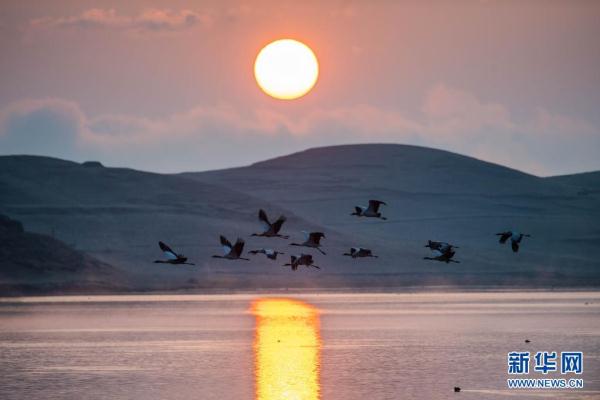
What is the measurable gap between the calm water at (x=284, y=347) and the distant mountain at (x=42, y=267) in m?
18.4

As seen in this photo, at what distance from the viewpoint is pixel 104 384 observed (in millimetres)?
58312

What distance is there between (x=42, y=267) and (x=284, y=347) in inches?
2988

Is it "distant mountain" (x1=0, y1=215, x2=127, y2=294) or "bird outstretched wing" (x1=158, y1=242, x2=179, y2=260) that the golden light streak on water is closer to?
"bird outstretched wing" (x1=158, y1=242, x2=179, y2=260)

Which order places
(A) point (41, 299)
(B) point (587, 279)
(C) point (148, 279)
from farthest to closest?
(B) point (587, 279) < (C) point (148, 279) < (A) point (41, 299)

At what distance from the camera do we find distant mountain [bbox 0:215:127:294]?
144250 millimetres

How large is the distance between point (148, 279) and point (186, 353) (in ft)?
311

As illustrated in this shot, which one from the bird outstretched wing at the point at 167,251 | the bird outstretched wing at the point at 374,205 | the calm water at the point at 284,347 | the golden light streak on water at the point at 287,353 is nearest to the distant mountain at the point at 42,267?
the calm water at the point at 284,347

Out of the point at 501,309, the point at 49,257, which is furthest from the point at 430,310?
the point at 49,257

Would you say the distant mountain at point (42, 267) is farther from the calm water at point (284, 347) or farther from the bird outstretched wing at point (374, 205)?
the bird outstretched wing at point (374, 205)

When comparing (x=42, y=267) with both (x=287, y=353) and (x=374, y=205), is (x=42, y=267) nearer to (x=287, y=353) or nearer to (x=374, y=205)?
(x=287, y=353)

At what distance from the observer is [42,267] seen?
5807 inches

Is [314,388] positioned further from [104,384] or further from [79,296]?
[79,296]

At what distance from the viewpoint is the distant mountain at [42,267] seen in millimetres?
144250

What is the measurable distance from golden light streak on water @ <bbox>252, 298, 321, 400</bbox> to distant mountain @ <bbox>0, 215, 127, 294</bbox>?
36468 millimetres
